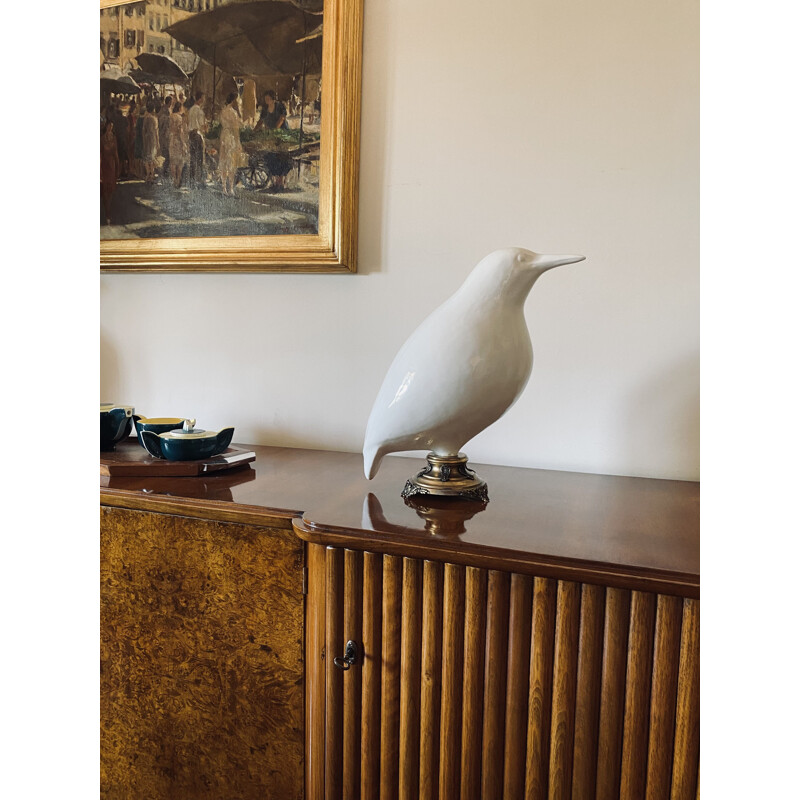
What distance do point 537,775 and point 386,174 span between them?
3.40ft

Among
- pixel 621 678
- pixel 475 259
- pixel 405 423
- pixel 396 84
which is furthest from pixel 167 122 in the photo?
pixel 621 678

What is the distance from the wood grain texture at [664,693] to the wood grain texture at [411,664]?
9.8 inches

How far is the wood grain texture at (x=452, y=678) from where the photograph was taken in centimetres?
67

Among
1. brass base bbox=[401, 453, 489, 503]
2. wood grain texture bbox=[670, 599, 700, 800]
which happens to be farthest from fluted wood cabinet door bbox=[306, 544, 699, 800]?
brass base bbox=[401, 453, 489, 503]

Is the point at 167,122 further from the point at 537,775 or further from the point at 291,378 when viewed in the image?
the point at 537,775

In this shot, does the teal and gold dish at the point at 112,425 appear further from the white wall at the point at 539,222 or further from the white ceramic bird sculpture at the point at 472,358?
the white ceramic bird sculpture at the point at 472,358

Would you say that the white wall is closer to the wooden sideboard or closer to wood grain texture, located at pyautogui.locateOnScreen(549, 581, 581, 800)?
the wooden sideboard

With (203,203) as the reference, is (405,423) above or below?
below

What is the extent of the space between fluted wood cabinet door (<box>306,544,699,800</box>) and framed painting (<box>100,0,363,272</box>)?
0.73m

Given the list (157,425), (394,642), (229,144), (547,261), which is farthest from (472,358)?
(229,144)

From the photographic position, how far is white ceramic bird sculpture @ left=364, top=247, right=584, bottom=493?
2.60 ft

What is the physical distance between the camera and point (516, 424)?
3.80ft

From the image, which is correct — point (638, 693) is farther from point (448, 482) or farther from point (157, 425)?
point (157, 425)

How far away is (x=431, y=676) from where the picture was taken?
2.24ft
